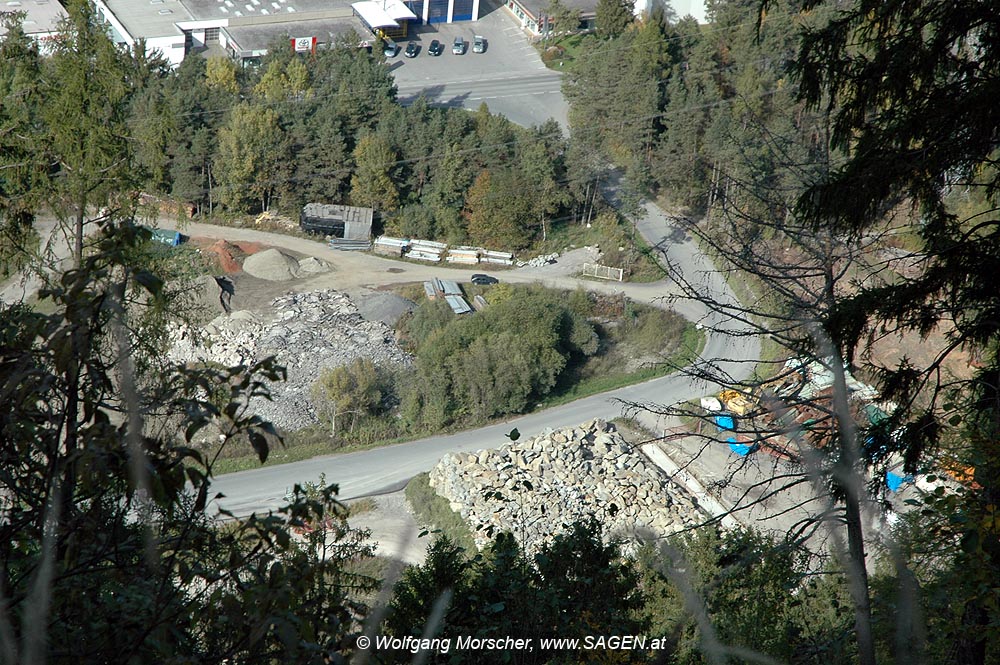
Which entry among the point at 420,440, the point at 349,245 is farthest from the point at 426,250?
the point at 420,440

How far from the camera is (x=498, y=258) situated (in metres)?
27.0

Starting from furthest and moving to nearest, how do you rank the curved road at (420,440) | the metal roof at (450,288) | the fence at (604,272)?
the fence at (604,272), the metal roof at (450,288), the curved road at (420,440)

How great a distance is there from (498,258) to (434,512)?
12.4 meters

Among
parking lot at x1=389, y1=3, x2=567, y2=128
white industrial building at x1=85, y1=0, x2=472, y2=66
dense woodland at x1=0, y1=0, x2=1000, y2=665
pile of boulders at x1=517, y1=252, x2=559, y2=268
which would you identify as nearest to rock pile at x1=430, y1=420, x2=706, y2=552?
dense woodland at x1=0, y1=0, x2=1000, y2=665

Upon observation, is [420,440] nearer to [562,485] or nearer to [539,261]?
[562,485]

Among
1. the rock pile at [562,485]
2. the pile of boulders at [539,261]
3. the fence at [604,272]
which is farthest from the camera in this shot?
the pile of boulders at [539,261]

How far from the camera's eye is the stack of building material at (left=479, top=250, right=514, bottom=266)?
1059 inches

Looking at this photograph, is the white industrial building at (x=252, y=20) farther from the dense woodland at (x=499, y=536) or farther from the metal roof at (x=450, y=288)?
the dense woodland at (x=499, y=536)

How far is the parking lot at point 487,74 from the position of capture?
36.4m

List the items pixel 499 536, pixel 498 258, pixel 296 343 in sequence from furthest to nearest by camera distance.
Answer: pixel 498 258 → pixel 296 343 → pixel 499 536

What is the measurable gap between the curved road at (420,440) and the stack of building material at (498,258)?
820 millimetres

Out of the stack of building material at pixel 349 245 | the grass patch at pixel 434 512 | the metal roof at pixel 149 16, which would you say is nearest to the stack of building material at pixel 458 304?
the stack of building material at pixel 349 245

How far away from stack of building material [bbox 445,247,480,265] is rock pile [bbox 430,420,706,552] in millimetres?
10011

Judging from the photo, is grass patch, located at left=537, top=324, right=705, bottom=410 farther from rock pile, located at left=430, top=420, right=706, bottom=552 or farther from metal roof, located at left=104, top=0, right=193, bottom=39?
metal roof, located at left=104, top=0, right=193, bottom=39
